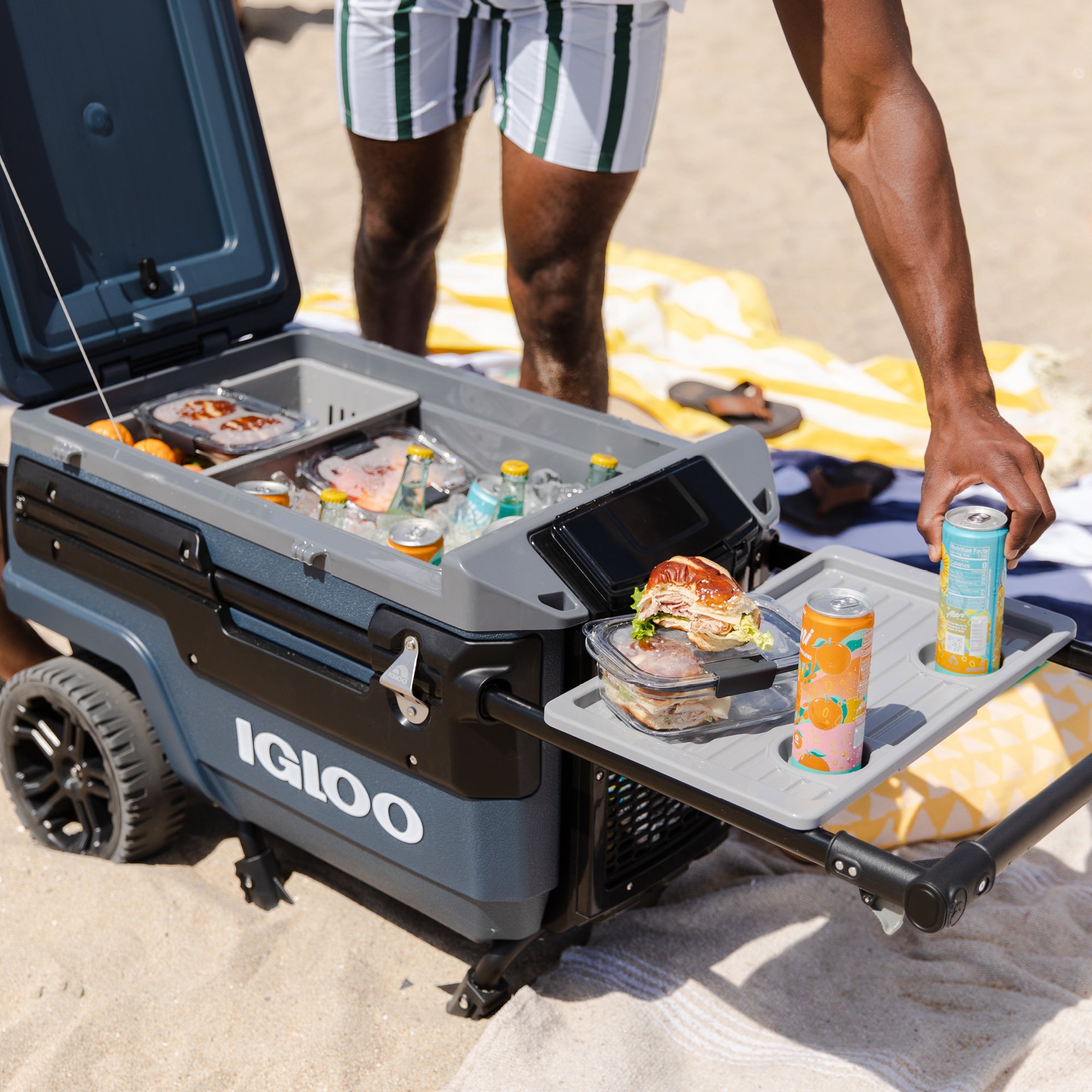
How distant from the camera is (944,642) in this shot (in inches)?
60.1

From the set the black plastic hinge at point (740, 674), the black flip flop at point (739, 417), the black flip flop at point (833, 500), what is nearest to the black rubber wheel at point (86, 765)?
the black plastic hinge at point (740, 674)

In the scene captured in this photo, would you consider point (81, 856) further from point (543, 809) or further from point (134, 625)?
point (543, 809)

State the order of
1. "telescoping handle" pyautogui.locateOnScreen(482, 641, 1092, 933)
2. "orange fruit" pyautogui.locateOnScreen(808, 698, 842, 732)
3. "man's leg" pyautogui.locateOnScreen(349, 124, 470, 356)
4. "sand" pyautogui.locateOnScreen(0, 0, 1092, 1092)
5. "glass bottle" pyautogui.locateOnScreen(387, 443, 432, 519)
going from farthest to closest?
"man's leg" pyautogui.locateOnScreen(349, 124, 470, 356), "glass bottle" pyautogui.locateOnScreen(387, 443, 432, 519), "sand" pyautogui.locateOnScreen(0, 0, 1092, 1092), "orange fruit" pyautogui.locateOnScreen(808, 698, 842, 732), "telescoping handle" pyautogui.locateOnScreen(482, 641, 1092, 933)

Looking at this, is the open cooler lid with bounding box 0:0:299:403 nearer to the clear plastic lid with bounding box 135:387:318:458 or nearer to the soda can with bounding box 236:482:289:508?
the clear plastic lid with bounding box 135:387:318:458

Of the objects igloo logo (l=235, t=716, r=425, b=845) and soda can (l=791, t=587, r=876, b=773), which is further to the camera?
igloo logo (l=235, t=716, r=425, b=845)

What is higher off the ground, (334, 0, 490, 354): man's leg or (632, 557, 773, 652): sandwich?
(334, 0, 490, 354): man's leg

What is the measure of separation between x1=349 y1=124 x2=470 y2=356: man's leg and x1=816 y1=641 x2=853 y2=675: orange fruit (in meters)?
1.62

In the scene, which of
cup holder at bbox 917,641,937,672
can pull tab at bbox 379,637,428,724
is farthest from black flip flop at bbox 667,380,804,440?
can pull tab at bbox 379,637,428,724

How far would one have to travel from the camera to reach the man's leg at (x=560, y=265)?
2408mm

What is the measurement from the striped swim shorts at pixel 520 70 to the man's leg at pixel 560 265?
4cm

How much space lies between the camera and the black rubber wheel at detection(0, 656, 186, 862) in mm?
2033

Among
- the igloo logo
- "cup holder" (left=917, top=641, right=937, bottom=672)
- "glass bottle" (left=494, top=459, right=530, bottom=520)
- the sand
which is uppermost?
"glass bottle" (left=494, top=459, right=530, bottom=520)

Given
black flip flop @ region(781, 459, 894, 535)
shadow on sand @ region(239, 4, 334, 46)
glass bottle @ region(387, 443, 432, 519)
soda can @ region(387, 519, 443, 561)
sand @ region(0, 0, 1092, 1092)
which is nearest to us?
soda can @ region(387, 519, 443, 561)

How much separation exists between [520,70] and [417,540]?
1.07m
